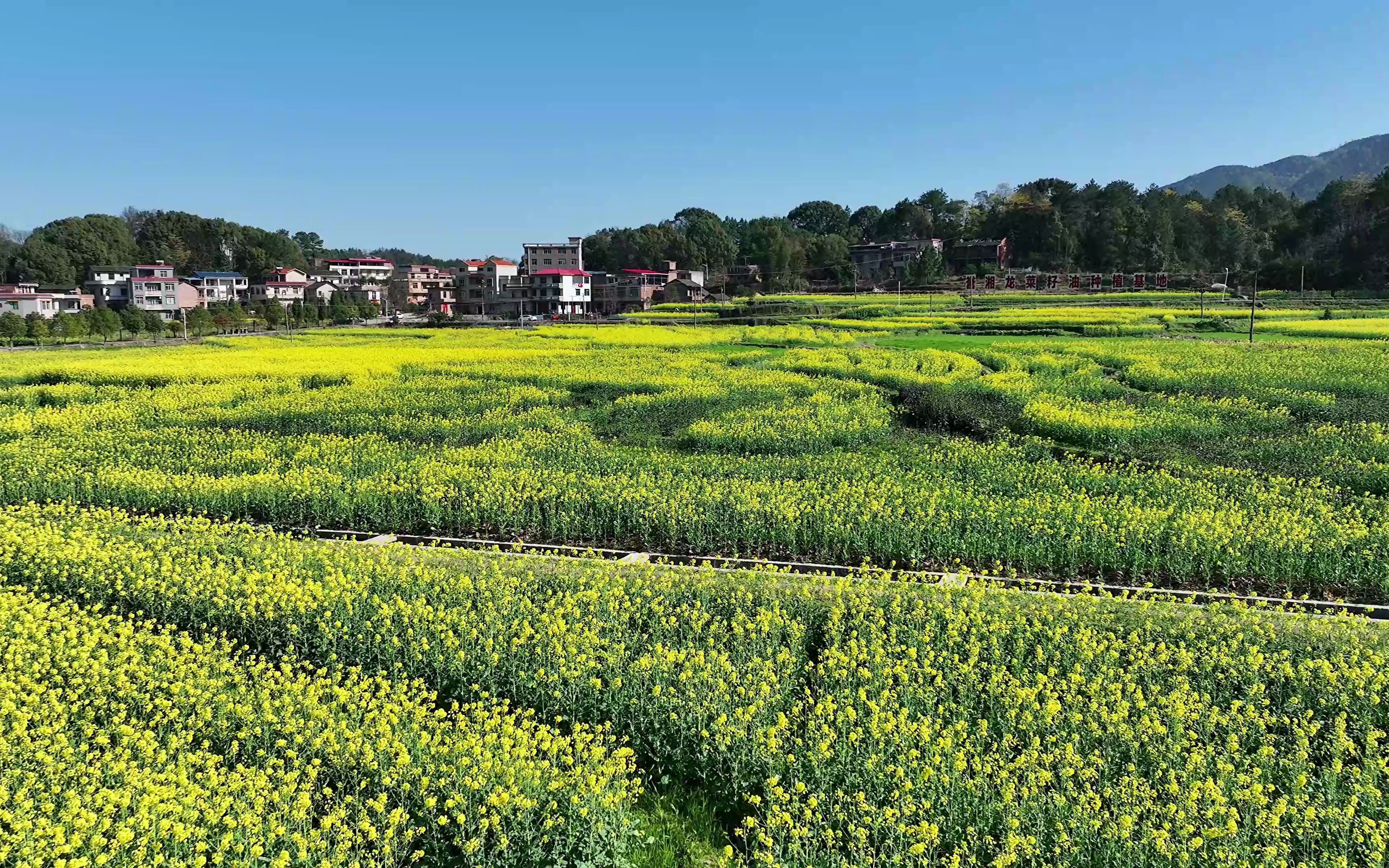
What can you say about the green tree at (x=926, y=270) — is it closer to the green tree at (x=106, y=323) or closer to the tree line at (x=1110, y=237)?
the tree line at (x=1110, y=237)

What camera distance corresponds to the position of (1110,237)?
95250 mm

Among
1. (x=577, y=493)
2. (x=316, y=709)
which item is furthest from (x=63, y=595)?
(x=577, y=493)

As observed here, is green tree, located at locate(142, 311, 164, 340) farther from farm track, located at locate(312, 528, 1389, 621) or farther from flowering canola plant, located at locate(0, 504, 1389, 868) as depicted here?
flowering canola plant, located at locate(0, 504, 1389, 868)

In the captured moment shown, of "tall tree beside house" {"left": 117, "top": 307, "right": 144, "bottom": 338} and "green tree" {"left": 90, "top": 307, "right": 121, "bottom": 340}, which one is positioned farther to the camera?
"tall tree beside house" {"left": 117, "top": 307, "right": 144, "bottom": 338}

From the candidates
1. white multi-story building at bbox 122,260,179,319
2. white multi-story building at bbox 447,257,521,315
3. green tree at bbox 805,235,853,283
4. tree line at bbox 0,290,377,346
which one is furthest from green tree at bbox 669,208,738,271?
white multi-story building at bbox 122,260,179,319

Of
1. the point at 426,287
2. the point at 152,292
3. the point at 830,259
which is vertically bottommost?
the point at 152,292

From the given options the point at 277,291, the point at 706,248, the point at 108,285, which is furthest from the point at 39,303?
the point at 706,248

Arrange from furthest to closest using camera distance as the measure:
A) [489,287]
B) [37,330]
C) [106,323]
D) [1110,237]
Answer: [489,287], [1110,237], [106,323], [37,330]

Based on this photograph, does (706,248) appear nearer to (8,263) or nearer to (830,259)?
(830,259)

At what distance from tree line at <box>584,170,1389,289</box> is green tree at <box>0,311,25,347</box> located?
69.8 metres

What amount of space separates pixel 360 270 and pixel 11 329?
84.2 m

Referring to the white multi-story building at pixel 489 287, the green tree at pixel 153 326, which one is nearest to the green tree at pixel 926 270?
the white multi-story building at pixel 489 287

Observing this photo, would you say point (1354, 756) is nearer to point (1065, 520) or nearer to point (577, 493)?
point (1065, 520)

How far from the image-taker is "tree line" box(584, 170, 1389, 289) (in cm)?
8138
